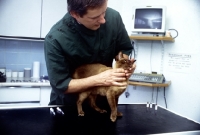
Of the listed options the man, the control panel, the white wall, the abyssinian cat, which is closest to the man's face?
the man

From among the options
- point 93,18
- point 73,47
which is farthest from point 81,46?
point 93,18

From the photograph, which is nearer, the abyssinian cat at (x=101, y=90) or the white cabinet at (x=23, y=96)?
the abyssinian cat at (x=101, y=90)

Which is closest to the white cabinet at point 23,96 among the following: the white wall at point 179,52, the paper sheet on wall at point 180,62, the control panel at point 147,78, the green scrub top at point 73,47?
the control panel at point 147,78

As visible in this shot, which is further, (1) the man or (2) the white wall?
(2) the white wall

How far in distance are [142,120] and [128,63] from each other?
312mm

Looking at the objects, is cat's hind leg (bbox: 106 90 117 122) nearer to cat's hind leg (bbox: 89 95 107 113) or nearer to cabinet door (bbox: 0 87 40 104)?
cat's hind leg (bbox: 89 95 107 113)

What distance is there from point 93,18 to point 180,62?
68.7 inches

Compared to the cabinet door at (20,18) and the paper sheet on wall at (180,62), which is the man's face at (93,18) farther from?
the paper sheet on wall at (180,62)

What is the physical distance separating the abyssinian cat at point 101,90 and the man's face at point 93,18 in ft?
0.65

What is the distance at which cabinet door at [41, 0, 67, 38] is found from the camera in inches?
94.0

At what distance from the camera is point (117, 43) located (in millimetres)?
1327

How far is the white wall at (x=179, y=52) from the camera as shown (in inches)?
94.0

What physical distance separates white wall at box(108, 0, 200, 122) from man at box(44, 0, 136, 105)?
1.41 metres

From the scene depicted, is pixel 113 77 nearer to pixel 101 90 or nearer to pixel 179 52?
pixel 101 90
